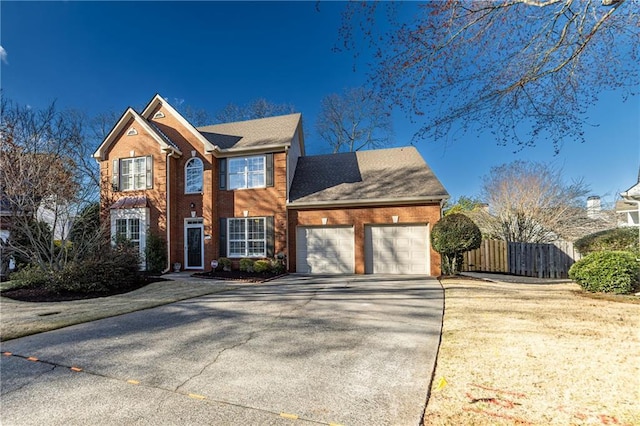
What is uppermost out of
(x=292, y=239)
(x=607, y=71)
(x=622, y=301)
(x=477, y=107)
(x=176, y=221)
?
(x=607, y=71)

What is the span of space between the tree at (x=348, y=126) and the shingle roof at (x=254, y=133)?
9558 millimetres

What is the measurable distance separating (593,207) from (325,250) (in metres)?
16.4

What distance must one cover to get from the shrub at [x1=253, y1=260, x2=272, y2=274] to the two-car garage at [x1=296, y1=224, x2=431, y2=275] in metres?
1.37

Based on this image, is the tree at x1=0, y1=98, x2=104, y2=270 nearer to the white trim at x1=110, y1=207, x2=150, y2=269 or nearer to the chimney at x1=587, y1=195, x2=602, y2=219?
the white trim at x1=110, y1=207, x2=150, y2=269

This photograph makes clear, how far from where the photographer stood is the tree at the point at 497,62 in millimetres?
5117

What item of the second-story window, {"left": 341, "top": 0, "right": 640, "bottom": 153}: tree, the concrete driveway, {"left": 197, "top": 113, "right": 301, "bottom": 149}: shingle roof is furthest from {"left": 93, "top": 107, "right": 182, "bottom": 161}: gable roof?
{"left": 341, "top": 0, "right": 640, "bottom": 153}: tree

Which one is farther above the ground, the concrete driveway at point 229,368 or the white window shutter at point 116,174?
the white window shutter at point 116,174

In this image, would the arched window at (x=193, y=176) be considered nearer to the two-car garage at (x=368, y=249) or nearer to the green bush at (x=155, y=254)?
the green bush at (x=155, y=254)

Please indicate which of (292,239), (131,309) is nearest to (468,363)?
(131,309)

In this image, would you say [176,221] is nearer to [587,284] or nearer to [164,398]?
[164,398]

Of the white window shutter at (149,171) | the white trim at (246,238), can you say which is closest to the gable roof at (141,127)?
the white window shutter at (149,171)

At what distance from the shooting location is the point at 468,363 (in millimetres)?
3502

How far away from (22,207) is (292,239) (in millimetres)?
9177

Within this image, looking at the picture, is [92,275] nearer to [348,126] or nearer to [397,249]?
[397,249]
